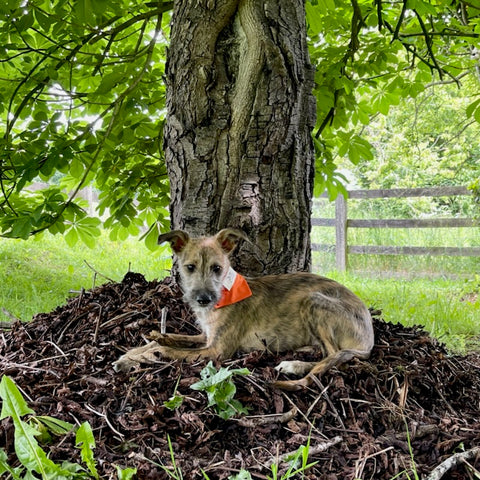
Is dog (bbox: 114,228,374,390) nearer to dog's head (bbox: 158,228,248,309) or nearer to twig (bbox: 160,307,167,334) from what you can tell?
dog's head (bbox: 158,228,248,309)

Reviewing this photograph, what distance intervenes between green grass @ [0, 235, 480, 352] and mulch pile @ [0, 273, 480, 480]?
6.22 ft

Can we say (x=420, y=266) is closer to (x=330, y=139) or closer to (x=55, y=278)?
(x=330, y=139)

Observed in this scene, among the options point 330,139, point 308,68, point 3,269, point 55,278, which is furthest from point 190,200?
point 3,269

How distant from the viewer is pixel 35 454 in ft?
7.90

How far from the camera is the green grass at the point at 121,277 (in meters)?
7.70

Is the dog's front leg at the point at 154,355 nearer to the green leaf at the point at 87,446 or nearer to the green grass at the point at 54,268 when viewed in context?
the green leaf at the point at 87,446

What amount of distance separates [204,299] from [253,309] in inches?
16.8

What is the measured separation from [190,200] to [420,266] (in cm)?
1076

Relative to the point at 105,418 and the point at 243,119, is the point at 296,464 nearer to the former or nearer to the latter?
the point at 105,418

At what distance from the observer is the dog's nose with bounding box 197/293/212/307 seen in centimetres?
371

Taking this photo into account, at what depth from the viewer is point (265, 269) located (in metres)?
4.39

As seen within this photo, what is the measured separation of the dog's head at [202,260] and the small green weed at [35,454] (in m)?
1.39

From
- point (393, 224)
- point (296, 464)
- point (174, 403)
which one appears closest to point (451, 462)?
point (296, 464)

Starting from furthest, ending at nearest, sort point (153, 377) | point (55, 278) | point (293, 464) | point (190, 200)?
1. point (55, 278)
2. point (190, 200)
3. point (153, 377)
4. point (293, 464)
